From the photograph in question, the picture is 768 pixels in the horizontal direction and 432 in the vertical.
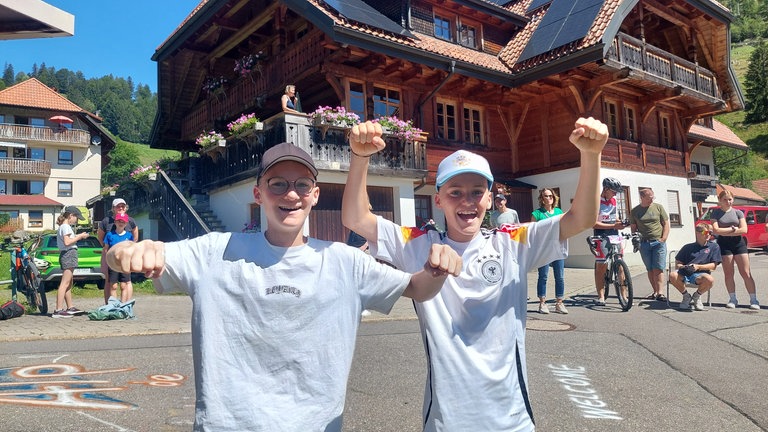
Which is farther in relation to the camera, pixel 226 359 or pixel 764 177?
pixel 764 177

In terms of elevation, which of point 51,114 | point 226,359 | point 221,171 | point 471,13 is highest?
point 51,114

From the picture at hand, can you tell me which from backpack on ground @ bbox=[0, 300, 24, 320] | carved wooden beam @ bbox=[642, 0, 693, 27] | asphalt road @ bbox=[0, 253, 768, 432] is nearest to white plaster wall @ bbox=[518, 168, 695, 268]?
carved wooden beam @ bbox=[642, 0, 693, 27]

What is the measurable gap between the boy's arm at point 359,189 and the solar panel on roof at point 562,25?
595 inches

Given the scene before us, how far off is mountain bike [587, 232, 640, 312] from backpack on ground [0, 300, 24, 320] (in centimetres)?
870

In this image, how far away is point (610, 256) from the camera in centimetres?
799

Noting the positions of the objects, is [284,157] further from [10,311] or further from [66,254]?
[10,311]

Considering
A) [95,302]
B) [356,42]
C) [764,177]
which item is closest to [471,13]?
[356,42]

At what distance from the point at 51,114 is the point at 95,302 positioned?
46.7m

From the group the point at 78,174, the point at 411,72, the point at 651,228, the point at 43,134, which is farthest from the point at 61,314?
the point at 78,174

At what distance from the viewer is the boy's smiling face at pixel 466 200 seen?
213cm

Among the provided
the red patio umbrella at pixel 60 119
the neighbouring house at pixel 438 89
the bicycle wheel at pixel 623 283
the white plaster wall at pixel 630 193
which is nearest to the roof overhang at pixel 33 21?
the bicycle wheel at pixel 623 283

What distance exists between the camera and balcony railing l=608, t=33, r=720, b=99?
15.9 metres

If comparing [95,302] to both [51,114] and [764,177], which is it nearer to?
[51,114]

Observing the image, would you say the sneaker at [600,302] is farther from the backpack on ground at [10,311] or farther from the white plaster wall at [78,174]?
the white plaster wall at [78,174]
